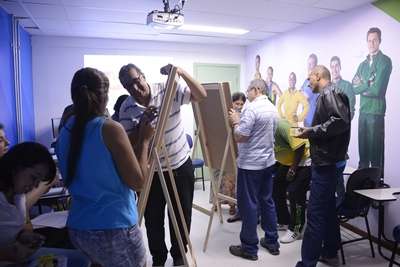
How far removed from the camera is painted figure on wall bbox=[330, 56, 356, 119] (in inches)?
146

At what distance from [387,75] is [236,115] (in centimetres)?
172

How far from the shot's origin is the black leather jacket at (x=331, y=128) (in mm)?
2385

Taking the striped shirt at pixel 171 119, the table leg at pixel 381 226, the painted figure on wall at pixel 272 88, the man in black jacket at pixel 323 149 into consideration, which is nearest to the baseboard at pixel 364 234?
the table leg at pixel 381 226

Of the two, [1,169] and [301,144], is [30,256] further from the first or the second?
[301,144]

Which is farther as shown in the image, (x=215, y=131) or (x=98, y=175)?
(x=215, y=131)

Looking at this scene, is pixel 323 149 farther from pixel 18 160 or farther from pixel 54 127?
pixel 54 127

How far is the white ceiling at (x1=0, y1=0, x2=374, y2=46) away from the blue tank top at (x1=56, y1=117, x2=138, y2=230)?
2.49m

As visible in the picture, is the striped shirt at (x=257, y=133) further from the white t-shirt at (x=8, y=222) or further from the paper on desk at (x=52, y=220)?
the white t-shirt at (x=8, y=222)

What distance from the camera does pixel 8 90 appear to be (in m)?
3.77

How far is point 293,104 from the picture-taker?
15.2ft

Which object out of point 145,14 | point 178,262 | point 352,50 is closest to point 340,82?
point 352,50

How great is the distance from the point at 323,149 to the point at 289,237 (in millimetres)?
1355

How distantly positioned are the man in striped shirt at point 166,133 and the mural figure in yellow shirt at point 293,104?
8.34 ft

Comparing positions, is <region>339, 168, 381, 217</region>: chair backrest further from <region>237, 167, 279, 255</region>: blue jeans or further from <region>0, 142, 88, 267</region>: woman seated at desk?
<region>0, 142, 88, 267</region>: woman seated at desk
